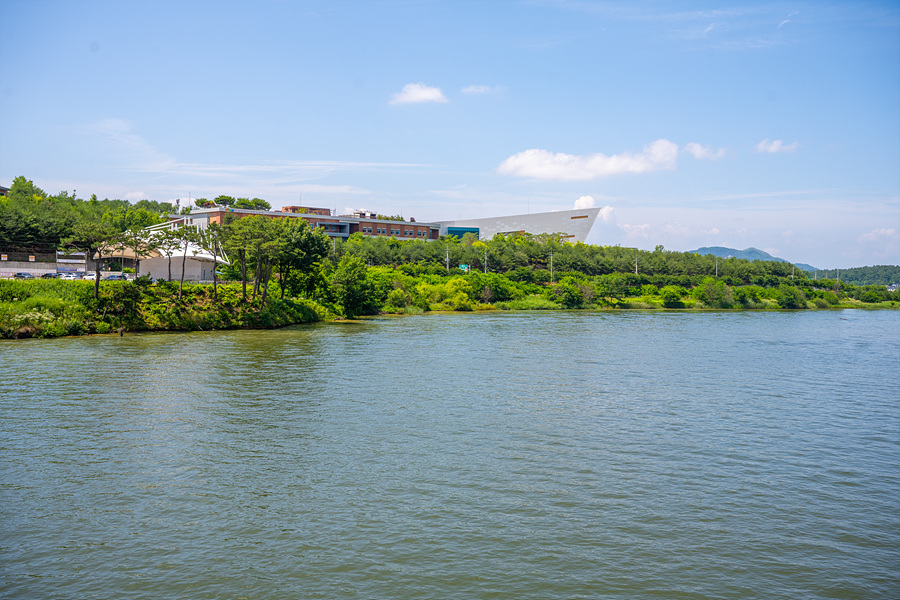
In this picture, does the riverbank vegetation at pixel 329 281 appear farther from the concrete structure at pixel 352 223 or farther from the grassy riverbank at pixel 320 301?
the concrete structure at pixel 352 223

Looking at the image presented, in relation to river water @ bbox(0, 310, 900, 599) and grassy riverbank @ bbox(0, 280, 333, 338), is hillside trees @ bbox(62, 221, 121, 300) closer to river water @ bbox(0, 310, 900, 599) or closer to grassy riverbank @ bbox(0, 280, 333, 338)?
grassy riverbank @ bbox(0, 280, 333, 338)

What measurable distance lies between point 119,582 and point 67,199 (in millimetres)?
119857

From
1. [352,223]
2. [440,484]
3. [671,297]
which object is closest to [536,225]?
[352,223]

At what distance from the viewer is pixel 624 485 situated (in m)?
12.2

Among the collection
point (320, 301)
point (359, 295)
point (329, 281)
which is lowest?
point (320, 301)

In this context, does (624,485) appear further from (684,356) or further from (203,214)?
(203,214)

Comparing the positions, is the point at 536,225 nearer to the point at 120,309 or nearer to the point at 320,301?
the point at 320,301

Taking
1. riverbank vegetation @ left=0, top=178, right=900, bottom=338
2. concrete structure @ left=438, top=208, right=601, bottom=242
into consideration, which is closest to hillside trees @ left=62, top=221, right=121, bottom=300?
riverbank vegetation @ left=0, top=178, right=900, bottom=338

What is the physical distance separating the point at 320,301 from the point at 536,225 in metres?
94.4

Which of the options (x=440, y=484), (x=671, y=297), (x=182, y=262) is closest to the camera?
(x=440, y=484)

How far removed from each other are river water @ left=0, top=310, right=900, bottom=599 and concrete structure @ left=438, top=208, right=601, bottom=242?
115m

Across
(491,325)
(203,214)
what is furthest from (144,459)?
(203,214)

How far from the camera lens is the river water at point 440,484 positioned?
8.73 meters

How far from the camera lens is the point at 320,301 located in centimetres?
5481
